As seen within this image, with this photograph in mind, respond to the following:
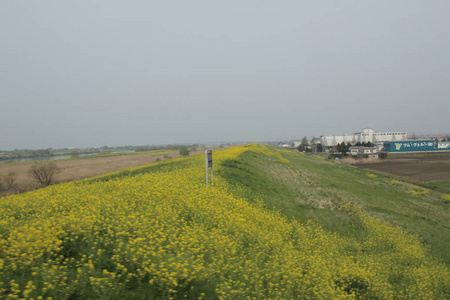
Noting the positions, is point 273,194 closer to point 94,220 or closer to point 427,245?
point 427,245

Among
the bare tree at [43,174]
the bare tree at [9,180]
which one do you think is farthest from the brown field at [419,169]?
the bare tree at [9,180]

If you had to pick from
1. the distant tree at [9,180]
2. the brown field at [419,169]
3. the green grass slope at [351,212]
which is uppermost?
the distant tree at [9,180]

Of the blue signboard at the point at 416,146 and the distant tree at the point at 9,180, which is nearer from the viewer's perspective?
the distant tree at the point at 9,180

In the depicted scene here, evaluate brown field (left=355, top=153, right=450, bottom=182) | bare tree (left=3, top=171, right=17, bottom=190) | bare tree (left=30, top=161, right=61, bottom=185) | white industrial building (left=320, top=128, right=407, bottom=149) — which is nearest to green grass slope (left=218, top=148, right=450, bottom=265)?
brown field (left=355, top=153, right=450, bottom=182)

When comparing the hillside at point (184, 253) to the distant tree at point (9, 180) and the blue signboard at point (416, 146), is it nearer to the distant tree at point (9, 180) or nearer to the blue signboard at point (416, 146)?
the distant tree at point (9, 180)

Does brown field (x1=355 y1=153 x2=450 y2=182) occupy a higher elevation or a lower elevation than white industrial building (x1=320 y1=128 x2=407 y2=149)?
lower

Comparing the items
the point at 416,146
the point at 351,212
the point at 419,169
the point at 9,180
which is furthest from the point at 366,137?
the point at 9,180

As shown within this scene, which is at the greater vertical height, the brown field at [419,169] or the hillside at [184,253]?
the hillside at [184,253]

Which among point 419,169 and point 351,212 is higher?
point 351,212

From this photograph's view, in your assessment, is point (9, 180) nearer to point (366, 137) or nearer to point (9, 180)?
point (9, 180)

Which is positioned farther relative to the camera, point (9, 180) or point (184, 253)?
point (9, 180)

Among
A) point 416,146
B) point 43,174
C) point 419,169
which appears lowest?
point 419,169

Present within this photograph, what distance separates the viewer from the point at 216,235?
18.7ft

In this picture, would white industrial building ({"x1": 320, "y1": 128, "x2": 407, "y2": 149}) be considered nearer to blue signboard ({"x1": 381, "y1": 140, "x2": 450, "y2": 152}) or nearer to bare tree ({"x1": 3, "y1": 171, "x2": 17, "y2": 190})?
blue signboard ({"x1": 381, "y1": 140, "x2": 450, "y2": 152})
